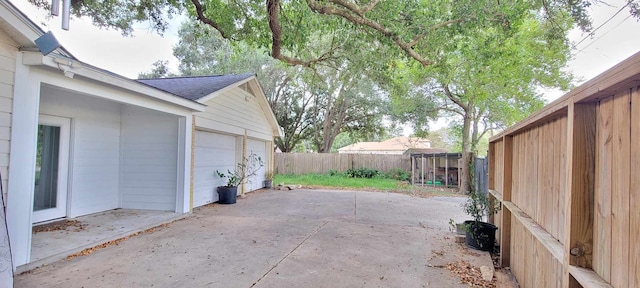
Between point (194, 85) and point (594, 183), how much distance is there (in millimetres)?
8251

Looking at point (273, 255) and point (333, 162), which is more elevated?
point (333, 162)

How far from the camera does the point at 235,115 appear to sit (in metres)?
8.96

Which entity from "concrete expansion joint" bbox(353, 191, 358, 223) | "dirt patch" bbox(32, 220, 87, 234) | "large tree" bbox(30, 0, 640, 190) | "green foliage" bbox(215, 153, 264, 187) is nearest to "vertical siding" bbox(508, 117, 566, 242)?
"concrete expansion joint" bbox(353, 191, 358, 223)

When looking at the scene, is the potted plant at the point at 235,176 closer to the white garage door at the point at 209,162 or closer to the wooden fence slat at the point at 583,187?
the white garage door at the point at 209,162

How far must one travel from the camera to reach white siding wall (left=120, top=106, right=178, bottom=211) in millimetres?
6539

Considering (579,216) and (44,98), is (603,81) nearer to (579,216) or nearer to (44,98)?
(579,216)

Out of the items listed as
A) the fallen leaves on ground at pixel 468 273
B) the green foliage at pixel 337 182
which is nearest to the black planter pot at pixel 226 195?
the green foliage at pixel 337 182

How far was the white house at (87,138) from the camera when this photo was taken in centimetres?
322

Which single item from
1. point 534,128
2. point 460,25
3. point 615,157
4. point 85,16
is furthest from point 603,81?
point 85,16

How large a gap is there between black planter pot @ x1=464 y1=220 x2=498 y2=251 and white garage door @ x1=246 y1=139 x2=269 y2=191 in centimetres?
744

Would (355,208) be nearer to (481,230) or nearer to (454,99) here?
(481,230)

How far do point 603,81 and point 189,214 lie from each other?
666cm

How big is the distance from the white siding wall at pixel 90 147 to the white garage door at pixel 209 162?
160 cm

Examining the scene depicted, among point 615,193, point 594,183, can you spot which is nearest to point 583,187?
point 594,183
